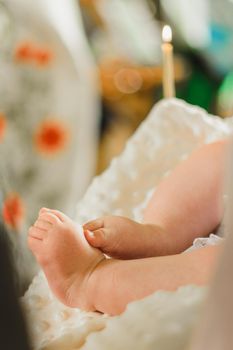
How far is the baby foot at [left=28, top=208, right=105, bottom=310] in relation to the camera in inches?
18.1

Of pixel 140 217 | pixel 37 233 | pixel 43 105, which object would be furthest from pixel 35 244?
pixel 43 105

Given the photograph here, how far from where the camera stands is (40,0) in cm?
113

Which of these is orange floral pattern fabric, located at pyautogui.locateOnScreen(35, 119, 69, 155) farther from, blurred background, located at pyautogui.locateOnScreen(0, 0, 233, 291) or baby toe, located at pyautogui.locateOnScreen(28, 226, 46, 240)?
baby toe, located at pyautogui.locateOnScreen(28, 226, 46, 240)

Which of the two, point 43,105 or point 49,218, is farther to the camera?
point 43,105

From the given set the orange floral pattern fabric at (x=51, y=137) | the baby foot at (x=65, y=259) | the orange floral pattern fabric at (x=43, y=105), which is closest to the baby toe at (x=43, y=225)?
the baby foot at (x=65, y=259)

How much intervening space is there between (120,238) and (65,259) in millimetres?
50

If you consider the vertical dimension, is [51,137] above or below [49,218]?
below

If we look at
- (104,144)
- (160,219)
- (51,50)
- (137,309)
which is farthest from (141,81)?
(137,309)

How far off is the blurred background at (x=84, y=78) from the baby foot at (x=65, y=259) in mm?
23

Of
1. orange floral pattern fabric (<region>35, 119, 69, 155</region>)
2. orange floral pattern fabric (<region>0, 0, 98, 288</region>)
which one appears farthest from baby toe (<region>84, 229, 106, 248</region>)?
orange floral pattern fabric (<region>35, 119, 69, 155</region>)

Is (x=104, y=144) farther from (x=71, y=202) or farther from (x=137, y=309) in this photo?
(x=137, y=309)

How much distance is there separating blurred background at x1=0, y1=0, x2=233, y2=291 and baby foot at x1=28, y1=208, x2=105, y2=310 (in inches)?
0.9

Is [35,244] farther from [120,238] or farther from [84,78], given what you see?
[84,78]

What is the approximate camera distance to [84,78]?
120 cm
